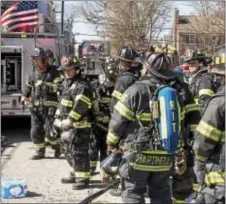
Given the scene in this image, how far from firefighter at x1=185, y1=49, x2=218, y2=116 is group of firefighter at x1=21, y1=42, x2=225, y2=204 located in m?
0.01

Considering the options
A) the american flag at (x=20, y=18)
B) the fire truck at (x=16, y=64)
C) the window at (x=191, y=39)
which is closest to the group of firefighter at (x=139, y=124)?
the fire truck at (x=16, y=64)

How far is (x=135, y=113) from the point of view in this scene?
4777 millimetres

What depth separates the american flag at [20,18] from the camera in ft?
41.4

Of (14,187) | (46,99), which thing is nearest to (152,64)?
(14,187)

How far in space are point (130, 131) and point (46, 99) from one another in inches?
175

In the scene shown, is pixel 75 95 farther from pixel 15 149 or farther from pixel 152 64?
pixel 15 149

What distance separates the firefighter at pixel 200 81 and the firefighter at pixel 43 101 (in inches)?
98.2

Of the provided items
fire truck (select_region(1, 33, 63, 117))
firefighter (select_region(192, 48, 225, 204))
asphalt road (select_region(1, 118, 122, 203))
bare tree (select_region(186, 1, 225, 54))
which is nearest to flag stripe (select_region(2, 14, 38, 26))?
fire truck (select_region(1, 33, 63, 117))

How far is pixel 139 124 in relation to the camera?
4801 millimetres

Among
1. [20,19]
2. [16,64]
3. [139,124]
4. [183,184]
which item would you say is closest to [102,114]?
[183,184]

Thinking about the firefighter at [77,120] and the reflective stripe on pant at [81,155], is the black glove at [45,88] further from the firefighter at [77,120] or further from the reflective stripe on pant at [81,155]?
the reflective stripe on pant at [81,155]

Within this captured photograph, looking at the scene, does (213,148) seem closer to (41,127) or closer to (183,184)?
(183,184)

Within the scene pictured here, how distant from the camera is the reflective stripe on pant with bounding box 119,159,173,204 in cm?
477

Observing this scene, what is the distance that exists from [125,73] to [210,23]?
956 cm
